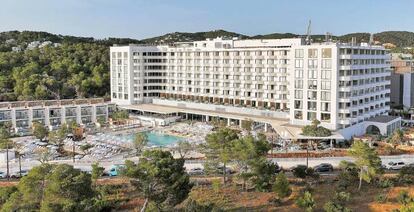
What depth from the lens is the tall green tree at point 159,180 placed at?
23.7 meters

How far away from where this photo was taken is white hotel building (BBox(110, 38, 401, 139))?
46.8 meters

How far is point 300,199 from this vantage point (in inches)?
1021

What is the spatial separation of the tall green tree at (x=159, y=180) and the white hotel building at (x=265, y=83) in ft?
72.2

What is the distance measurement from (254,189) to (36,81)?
52.2 m

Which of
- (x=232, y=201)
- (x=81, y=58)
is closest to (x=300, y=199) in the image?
(x=232, y=201)

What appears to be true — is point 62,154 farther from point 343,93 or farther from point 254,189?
point 343,93

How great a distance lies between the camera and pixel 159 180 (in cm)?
2370

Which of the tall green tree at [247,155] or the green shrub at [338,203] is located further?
the tall green tree at [247,155]

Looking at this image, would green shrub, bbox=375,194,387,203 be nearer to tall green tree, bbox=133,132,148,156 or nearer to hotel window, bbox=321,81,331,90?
hotel window, bbox=321,81,331,90

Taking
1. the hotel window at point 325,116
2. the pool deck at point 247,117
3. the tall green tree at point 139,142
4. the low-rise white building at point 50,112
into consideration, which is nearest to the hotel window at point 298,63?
the hotel window at point 325,116

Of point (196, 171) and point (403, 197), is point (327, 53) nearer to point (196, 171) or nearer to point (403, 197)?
point (196, 171)

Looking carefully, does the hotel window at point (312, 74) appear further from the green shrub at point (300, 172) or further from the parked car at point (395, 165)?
the green shrub at point (300, 172)

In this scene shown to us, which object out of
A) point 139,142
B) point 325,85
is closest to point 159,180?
point 139,142

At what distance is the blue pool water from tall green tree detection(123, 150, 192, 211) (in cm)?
2211
